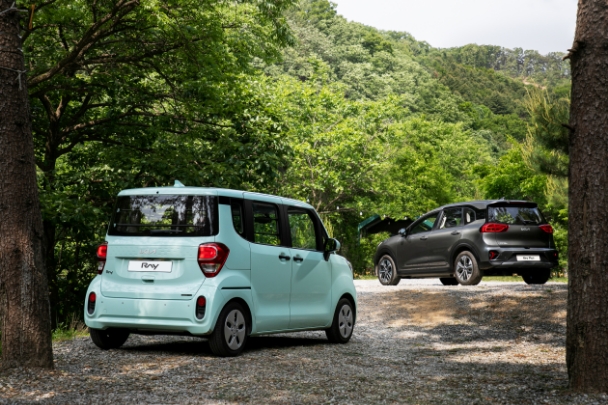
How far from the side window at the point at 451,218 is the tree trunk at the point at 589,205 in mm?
11674

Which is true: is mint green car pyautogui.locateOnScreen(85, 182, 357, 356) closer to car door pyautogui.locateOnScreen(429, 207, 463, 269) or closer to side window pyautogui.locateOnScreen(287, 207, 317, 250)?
side window pyautogui.locateOnScreen(287, 207, 317, 250)

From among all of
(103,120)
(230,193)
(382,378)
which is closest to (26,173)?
(230,193)

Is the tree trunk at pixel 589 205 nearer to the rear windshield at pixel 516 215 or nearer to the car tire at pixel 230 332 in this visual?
the car tire at pixel 230 332

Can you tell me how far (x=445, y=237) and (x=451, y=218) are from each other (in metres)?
0.54

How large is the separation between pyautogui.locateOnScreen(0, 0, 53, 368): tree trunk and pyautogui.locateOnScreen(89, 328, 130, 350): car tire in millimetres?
1914

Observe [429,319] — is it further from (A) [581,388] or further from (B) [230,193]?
(A) [581,388]

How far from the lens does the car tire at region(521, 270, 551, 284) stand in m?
18.7

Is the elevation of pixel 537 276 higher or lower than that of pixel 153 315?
lower

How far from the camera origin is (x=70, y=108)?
62.5 feet

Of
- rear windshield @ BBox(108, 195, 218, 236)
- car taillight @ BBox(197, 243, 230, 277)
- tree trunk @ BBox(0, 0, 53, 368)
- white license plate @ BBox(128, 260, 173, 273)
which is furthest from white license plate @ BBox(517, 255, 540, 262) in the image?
tree trunk @ BBox(0, 0, 53, 368)

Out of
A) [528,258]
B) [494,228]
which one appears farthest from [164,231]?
[528,258]

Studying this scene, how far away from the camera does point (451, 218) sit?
18.7m

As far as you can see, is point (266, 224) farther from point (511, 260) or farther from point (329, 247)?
point (511, 260)

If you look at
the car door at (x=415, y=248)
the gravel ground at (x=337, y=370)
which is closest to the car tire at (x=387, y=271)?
the car door at (x=415, y=248)
